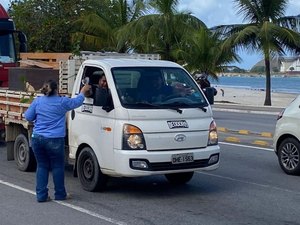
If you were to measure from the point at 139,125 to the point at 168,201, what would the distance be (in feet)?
3.87

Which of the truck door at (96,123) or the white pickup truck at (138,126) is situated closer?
the white pickup truck at (138,126)

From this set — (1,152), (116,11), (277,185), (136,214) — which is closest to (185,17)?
(116,11)

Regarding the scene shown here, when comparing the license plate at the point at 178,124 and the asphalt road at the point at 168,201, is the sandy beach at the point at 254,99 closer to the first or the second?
the asphalt road at the point at 168,201

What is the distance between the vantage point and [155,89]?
998 centimetres

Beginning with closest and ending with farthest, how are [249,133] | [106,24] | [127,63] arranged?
[127,63]
[249,133]
[106,24]

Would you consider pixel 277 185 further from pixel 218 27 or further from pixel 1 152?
pixel 218 27

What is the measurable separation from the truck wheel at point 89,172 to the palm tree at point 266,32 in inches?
1033

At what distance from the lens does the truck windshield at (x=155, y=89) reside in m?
9.66

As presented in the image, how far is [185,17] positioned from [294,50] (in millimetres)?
6343

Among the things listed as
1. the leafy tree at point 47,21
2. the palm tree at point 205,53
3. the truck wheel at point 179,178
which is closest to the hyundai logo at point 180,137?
the truck wheel at point 179,178

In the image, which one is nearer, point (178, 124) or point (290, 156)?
point (178, 124)

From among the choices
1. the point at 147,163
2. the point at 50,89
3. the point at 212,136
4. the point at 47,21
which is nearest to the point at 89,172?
the point at 147,163

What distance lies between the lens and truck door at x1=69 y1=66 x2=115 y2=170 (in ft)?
31.2

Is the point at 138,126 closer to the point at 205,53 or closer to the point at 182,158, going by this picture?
the point at 182,158
